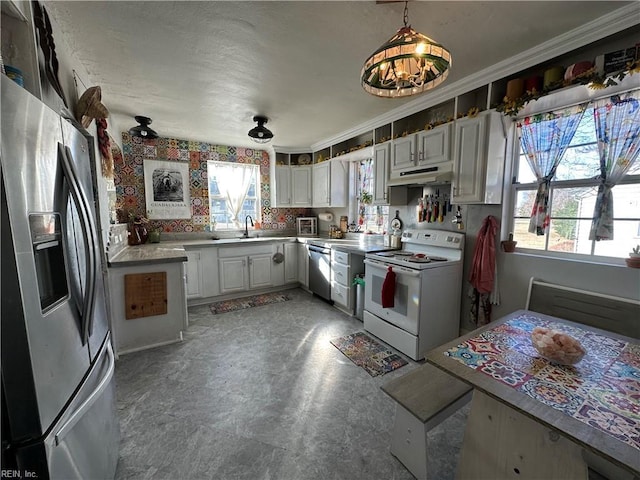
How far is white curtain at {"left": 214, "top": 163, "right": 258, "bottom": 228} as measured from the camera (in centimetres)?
455

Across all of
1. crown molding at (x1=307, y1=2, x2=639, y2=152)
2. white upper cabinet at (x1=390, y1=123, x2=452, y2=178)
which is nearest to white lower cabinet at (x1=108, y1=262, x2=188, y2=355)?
white upper cabinet at (x1=390, y1=123, x2=452, y2=178)

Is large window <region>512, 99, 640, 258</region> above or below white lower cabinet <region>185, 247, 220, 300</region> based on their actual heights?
above

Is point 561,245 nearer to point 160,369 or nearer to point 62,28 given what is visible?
point 160,369

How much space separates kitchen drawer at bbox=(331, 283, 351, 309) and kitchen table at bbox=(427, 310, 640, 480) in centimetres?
206

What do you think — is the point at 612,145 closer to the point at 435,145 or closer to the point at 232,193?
the point at 435,145

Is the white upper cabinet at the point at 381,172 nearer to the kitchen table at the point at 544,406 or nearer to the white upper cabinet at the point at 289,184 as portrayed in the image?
the white upper cabinet at the point at 289,184

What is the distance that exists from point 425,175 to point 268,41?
180 cm

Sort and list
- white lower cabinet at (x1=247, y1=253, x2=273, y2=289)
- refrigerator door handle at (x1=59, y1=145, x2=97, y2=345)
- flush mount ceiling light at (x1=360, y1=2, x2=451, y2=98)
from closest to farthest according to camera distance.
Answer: refrigerator door handle at (x1=59, y1=145, x2=97, y2=345)
flush mount ceiling light at (x1=360, y1=2, x2=451, y2=98)
white lower cabinet at (x1=247, y1=253, x2=273, y2=289)

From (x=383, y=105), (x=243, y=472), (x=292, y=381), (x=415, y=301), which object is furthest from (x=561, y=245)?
(x=243, y=472)

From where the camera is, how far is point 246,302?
3.96 metres

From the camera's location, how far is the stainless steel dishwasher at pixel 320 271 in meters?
3.78

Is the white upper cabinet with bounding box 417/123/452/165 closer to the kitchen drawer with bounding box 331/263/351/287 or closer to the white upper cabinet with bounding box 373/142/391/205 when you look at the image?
the white upper cabinet with bounding box 373/142/391/205

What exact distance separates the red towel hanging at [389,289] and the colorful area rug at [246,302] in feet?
6.31

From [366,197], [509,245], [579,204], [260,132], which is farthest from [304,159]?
[579,204]
